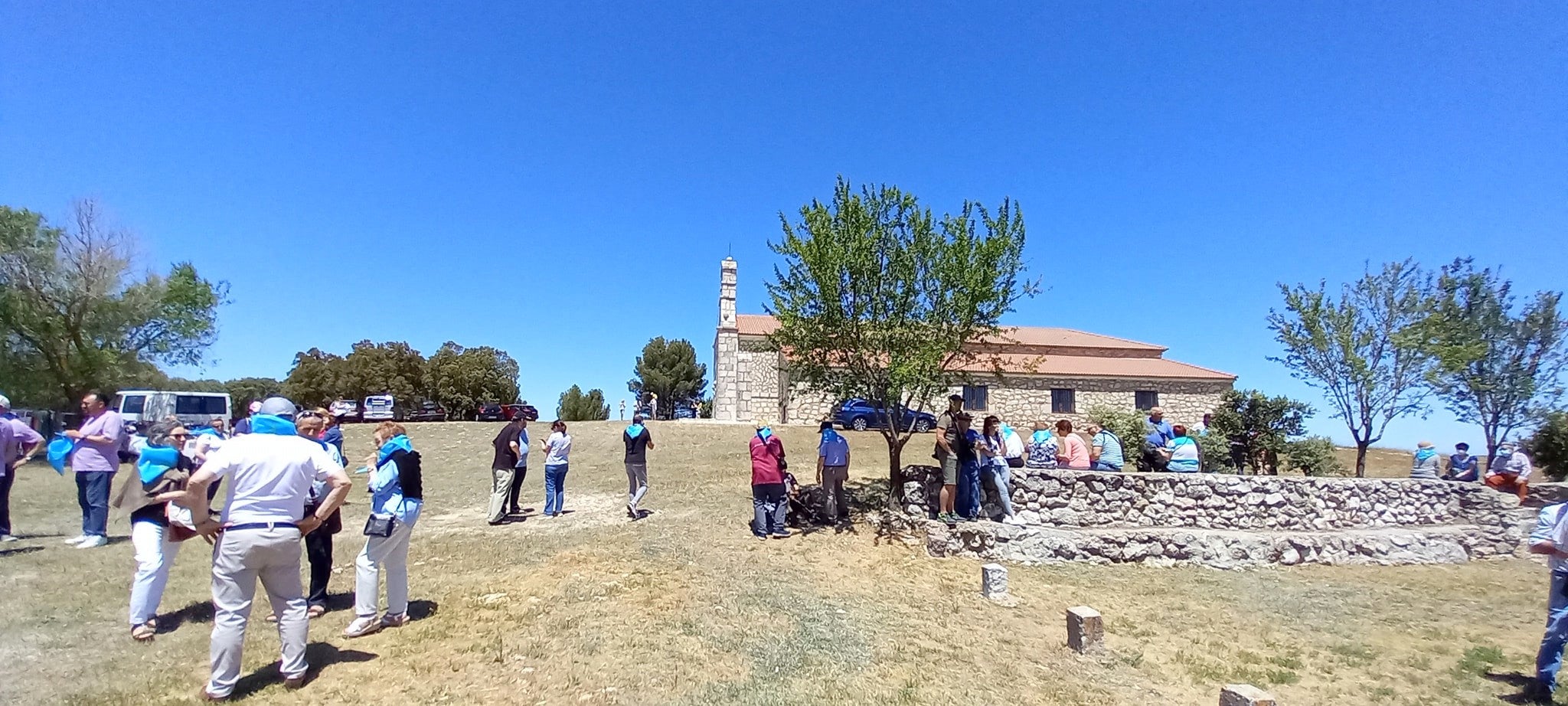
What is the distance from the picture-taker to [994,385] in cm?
3131

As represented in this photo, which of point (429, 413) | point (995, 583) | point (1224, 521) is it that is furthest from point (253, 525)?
point (429, 413)

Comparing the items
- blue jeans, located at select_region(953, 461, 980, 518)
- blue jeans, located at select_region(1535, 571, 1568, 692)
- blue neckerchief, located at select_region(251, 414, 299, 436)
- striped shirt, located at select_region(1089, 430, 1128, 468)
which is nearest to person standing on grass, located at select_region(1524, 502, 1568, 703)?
blue jeans, located at select_region(1535, 571, 1568, 692)

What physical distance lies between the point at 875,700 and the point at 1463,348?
18.9 meters

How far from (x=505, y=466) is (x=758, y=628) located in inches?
227

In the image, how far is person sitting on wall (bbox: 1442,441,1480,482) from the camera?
14.5 m

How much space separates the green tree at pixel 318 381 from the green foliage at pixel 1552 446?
55.4 m

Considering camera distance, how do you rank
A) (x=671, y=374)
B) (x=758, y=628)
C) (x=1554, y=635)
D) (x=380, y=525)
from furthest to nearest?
(x=671, y=374) < (x=758, y=628) < (x=1554, y=635) < (x=380, y=525)

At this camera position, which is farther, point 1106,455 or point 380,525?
point 1106,455

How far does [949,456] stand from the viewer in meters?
10.6

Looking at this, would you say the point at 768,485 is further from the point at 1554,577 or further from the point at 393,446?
the point at 1554,577

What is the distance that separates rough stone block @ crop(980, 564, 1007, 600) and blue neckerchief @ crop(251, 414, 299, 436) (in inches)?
281

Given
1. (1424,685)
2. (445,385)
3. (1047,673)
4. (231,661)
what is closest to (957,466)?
(1047,673)

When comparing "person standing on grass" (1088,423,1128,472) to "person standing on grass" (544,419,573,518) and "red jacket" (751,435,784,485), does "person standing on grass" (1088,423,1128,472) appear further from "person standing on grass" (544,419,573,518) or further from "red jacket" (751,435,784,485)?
"person standing on grass" (544,419,573,518)

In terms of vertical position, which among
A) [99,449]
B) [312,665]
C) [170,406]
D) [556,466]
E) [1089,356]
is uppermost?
[1089,356]
